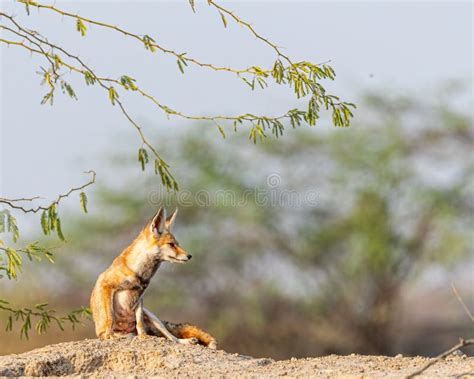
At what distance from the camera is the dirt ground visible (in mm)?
5359

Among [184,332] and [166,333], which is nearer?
[166,333]

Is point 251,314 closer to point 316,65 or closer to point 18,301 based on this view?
point 18,301

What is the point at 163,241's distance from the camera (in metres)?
6.23

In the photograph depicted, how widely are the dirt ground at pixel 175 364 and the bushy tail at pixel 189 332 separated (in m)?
0.34

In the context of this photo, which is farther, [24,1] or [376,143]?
[376,143]

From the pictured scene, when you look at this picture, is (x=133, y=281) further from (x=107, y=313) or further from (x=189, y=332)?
(x=189, y=332)

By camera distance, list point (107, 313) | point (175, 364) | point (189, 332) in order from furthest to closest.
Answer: point (189, 332) < point (107, 313) < point (175, 364)

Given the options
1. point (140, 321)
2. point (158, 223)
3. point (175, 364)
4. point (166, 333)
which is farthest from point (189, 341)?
point (158, 223)

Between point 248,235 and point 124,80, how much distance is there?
5.33 metres

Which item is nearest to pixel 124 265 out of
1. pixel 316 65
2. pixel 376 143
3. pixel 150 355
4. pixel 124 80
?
pixel 150 355

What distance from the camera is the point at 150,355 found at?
579cm

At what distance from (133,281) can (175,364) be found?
820mm

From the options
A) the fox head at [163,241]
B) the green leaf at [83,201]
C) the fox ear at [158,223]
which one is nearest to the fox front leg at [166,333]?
the fox head at [163,241]

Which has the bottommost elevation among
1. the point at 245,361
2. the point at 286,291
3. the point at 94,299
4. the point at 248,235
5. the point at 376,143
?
the point at 245,361
